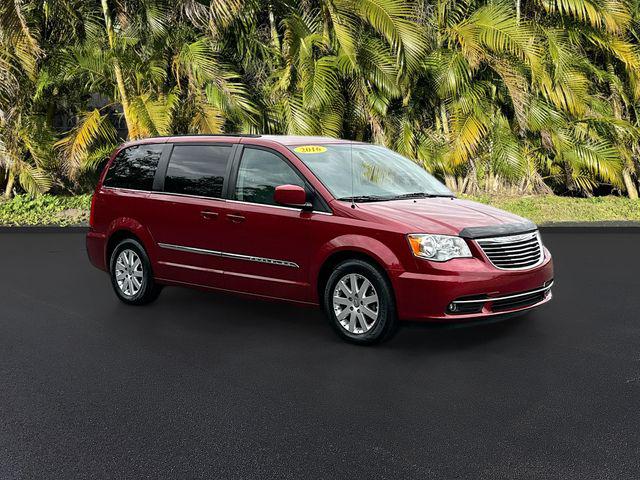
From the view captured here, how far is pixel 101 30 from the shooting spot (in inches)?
762

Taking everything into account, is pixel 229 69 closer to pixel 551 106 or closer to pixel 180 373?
pixel 551 106

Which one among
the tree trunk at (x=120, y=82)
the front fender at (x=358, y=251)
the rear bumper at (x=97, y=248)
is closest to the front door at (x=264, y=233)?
the front fender at (x=358, y=251)

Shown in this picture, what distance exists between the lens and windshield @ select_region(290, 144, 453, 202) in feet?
24.3

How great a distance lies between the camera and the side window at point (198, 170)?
8047 mm

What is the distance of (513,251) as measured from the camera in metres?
6.91

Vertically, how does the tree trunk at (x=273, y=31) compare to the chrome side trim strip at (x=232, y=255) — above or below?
above


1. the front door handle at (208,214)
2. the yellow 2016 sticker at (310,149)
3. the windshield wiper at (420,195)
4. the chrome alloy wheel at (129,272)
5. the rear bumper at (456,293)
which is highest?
the yellow 2016 sticker at (310,149)

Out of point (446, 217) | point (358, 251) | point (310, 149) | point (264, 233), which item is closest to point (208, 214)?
point (264, 233)

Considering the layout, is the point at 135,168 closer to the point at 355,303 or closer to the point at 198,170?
the point at 198,170

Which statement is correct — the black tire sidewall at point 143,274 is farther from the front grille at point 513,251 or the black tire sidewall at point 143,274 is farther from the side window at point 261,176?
the front grille at point 513,251

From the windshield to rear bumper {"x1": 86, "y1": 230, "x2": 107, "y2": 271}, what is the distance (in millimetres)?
2815

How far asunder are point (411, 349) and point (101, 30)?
1509cm

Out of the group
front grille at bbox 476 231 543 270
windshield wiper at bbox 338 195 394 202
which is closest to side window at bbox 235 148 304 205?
windshield wiper at bbox 338 195 394 202

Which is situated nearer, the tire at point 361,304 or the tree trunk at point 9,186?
the tire at point 361,304
